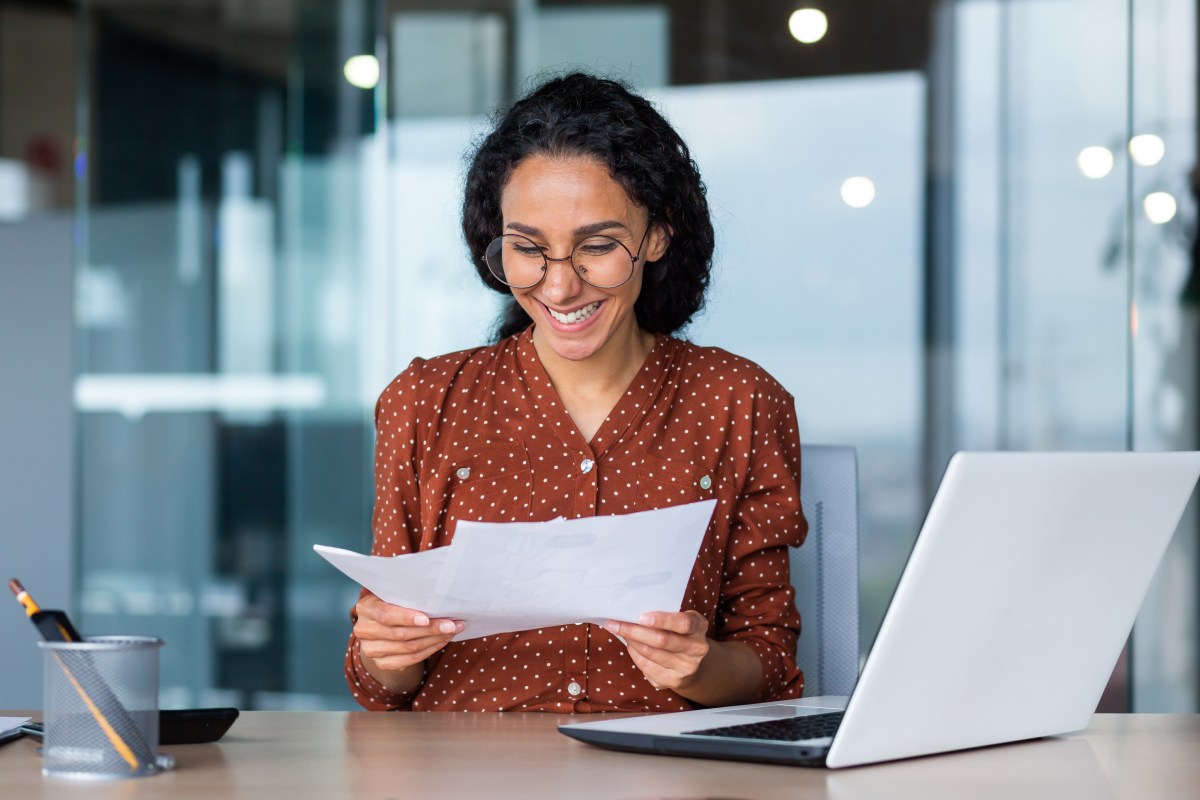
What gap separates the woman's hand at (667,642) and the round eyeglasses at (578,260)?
51cm

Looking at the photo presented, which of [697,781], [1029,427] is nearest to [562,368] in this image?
[697,781]

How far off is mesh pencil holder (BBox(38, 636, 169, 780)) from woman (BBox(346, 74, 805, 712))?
0.55 metres

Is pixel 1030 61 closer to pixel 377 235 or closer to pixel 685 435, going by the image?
pixel 377 235

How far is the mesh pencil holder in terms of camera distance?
1025 mm

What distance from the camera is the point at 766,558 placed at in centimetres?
172

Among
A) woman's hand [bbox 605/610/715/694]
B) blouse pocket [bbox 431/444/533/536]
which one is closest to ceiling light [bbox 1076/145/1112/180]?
blouse pocket [bbox 431/444/533/536]

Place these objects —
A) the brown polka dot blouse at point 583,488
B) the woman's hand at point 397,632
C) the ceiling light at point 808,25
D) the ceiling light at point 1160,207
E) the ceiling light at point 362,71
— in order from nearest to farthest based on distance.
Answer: the woman's hand at point 397,632 → the brown polka dot blouse at point 583,488 → the ceiling light at point 1160,207 → the ceiling light at point 808,25 → the ceiling light at point 362,71

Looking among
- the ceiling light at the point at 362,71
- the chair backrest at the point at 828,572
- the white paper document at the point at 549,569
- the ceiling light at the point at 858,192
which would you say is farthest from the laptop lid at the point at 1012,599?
the ceiling light at the point at 362,71

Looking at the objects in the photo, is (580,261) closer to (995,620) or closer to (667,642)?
(667,642)

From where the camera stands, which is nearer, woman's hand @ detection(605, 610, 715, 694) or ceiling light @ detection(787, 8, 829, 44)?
woman's hand @ detection(605, 610, 715, 694)

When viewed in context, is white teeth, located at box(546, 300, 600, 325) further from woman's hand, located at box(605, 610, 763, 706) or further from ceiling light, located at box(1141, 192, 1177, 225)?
ceiling light, located at box(1141, 192, 1177, 225)

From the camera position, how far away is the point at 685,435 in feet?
5.77

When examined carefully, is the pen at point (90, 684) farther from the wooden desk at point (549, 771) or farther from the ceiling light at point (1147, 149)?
the ceiling light at point (1147, 149)

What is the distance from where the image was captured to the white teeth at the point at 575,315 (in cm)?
170
